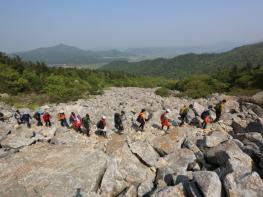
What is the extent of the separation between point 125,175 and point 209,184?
12.8 feet

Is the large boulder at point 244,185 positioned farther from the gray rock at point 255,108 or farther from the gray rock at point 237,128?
the gray rock at point 255,108

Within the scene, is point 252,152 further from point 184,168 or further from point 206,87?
point 206,87

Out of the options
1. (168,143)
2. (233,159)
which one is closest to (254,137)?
(233,159)

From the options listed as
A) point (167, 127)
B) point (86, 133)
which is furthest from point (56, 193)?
point (167, 127)

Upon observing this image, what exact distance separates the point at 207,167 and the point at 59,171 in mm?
6144

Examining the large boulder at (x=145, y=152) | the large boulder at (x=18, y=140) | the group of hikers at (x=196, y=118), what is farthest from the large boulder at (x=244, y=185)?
the large boulder at (x=18, y=140)

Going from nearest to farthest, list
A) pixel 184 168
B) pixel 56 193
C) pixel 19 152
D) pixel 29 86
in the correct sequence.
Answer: pixel 56 193, pixel 184 168, pixel 19 152, pixel 29 86

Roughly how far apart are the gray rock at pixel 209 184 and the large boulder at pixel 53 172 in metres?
3.81

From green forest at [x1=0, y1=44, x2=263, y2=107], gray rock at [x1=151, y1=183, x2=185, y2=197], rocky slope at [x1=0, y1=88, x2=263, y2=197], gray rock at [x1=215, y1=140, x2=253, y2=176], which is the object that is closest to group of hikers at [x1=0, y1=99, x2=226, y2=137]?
rocky slope at [x1=0, y1=88, x2=263, y2=197]

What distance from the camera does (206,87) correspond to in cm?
5025

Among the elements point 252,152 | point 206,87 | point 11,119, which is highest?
point 252,152

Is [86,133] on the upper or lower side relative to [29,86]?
upper

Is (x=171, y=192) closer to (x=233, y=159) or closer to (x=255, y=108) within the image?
(x=233, y=159)

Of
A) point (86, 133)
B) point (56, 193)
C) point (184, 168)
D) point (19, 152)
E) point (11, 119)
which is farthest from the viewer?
point (11, 119)
